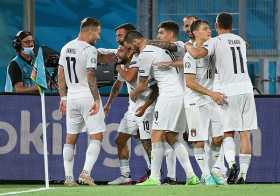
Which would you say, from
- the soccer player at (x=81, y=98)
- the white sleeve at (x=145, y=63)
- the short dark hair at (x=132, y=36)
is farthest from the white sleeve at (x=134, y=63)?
the soccer player at (x=81, y=98)

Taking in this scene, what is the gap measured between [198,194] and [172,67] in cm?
368

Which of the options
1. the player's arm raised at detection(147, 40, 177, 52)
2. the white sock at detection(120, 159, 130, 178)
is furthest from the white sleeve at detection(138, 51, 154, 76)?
the white sock at detection(120, 159, 130, 178)

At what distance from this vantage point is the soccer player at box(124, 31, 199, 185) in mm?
15945

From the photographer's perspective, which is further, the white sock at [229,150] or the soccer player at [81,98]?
the soccer player at [81,98]

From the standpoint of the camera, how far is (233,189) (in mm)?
13453

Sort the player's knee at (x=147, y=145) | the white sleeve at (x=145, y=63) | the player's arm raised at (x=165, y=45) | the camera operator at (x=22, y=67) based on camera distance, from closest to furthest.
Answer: the white sleeve at (x=145, y=63), the player's arm raised at (x=165, y=45), the player's knee at (x=147, y=145), the camera operator at (x=22, y=67)

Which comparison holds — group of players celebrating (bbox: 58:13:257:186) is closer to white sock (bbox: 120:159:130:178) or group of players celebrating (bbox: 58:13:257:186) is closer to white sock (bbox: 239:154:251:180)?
white sock (bbox: 239:154:251:180)

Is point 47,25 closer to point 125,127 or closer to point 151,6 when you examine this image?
point 151,6

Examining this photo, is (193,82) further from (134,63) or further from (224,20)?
(134,63)

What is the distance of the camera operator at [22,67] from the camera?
60.7 ft

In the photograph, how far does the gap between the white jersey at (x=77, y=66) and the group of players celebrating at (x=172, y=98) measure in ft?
0.04

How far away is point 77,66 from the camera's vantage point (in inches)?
641

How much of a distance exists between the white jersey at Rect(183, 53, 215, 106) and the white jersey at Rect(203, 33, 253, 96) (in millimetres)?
260

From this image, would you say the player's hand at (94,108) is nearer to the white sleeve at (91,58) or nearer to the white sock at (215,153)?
the white sleeve at (91,58)
